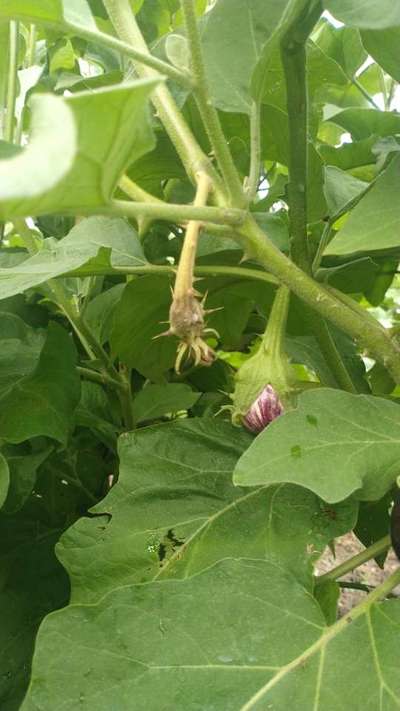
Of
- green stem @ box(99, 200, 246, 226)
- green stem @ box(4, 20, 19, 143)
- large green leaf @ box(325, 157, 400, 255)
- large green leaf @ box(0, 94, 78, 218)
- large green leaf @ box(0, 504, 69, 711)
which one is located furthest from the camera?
large green leaf @ box(0, 504, 69, 711)

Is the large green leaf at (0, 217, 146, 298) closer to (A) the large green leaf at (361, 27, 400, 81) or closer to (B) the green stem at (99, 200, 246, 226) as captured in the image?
(B) the green stem at (99, 200, 246, 226)

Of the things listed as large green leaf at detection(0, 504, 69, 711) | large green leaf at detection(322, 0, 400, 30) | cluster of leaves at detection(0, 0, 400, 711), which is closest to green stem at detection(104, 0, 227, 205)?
cluster of leaves at detection(0, 0, 400, 711)

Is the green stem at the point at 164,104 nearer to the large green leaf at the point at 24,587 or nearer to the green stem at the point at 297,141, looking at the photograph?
the green stem at the point at 297,141

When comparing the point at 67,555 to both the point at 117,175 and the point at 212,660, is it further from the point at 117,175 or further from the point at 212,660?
the point at 117,175

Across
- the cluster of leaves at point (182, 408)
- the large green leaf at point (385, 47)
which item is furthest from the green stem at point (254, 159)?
the large green leaf at point (385, 47)

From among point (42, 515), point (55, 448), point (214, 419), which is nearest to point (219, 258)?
point (214, 419)

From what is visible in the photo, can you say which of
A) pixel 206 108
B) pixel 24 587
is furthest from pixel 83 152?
pixel 24 587
